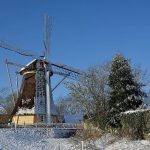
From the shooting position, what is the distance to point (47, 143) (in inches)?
1607

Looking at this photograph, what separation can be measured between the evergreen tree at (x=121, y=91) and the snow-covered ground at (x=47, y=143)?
116 inches

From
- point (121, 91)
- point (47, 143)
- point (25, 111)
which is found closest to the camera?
point (47, 143)

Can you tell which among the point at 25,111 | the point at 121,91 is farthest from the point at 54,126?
the point at 121,91

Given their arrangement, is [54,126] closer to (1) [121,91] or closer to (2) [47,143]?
(2) [47,143]

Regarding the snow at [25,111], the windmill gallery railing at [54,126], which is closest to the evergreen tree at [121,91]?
the windmill gallery railing at [54,126]

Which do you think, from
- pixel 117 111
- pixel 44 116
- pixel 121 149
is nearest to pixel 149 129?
pixel 121 149

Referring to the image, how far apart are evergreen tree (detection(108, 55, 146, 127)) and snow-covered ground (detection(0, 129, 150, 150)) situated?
9.63 feet

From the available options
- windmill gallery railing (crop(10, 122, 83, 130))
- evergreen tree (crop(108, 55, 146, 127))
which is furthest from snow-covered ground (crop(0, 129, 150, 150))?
evergreen tree (crop(108, 55, 146, 127))

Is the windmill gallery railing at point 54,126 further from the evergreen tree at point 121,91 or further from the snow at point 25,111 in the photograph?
the evergreen tree at point 121,91

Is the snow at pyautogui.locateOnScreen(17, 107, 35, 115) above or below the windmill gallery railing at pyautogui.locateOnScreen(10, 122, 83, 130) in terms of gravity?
above

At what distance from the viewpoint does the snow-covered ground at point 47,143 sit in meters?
32.8

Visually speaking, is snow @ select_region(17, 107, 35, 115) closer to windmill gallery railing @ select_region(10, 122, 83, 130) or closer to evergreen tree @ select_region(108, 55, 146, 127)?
windmill gallery railing @ select_region(10, 122, 83, 130)

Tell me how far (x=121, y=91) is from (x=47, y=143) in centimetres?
830

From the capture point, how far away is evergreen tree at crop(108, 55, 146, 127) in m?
42.0
